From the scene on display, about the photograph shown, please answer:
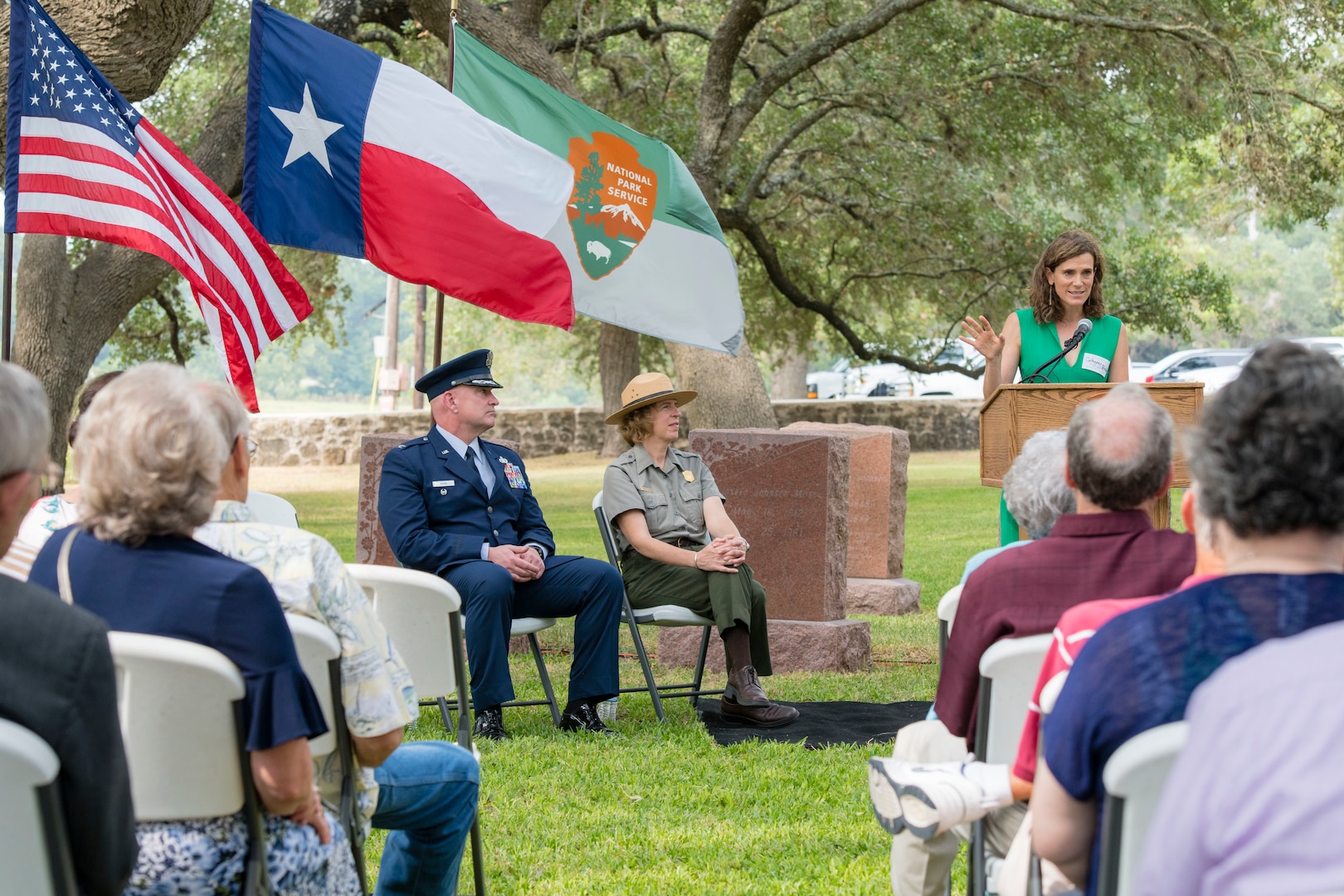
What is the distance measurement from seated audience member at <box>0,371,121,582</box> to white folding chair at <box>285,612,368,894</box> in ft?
2.93

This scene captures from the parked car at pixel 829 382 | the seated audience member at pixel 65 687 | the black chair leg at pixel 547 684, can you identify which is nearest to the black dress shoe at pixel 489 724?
the black chair leg at pixel 547 684

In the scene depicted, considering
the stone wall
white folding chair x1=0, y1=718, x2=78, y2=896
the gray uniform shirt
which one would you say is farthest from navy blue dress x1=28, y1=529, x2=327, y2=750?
the stone wall

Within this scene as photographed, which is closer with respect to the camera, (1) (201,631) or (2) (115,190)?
(1) (201,631)

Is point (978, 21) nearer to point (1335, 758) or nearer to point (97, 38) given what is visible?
point (97, 38)

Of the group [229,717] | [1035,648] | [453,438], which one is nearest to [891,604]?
[453,438]

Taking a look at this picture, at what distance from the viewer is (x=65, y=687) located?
66.7 inches

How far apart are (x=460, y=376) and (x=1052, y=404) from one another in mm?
2417

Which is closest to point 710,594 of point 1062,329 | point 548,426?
point 1062,329

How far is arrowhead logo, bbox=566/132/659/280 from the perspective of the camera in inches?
260

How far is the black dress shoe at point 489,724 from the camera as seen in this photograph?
5.07 meters

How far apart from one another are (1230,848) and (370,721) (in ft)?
5.05

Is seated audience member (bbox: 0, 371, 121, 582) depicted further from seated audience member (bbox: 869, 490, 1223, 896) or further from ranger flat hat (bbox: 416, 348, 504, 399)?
ranger flat hat (bbox: 416, 348, 504, 399)

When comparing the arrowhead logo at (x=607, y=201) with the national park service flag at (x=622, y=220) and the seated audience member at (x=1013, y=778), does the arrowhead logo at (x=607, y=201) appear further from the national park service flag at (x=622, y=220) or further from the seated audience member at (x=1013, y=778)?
the seated audience member at (x=1013, y=778)

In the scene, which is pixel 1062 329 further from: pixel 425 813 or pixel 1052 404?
pixel 425 813
